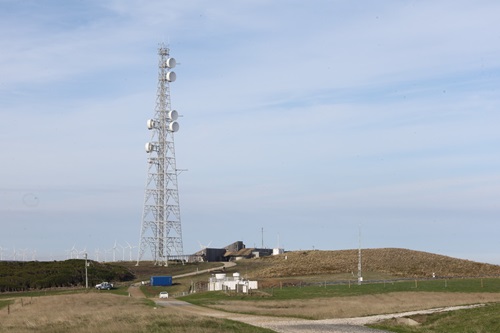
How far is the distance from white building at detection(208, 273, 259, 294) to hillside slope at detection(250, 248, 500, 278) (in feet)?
72.9

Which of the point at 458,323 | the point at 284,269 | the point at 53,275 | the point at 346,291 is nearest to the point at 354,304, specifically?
the point at 346,291

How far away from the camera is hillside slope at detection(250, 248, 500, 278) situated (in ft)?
424

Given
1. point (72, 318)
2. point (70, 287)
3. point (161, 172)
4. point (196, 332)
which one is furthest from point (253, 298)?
point (161, 172)

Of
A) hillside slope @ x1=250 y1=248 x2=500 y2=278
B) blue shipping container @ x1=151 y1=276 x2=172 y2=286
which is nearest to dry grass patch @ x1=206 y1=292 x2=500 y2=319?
blue shipping container @ x1=151 y1=276 x2=172 y2=286

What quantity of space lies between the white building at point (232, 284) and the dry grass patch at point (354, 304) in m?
12.9

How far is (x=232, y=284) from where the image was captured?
9556 centimetres

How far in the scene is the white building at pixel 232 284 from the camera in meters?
88.2

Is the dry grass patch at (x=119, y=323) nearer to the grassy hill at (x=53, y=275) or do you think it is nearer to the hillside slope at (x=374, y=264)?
the grassy hill at (x=53, y=275)

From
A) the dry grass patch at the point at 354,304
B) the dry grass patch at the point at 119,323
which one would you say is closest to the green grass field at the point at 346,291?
the dry grass patch at the point at 354,304

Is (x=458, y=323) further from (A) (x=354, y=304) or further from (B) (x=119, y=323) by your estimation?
(B) (x=119, y=323)

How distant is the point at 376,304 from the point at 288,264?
251 feet

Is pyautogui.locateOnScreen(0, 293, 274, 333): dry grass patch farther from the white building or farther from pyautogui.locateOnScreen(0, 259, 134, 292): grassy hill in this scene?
pyautogui.locateOnScreen(0, 259, 134, 292): grassy hill

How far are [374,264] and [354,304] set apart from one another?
248 ft

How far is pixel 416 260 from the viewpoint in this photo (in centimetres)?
14875
